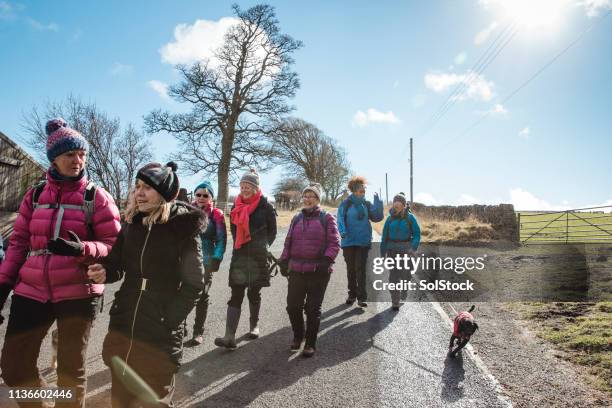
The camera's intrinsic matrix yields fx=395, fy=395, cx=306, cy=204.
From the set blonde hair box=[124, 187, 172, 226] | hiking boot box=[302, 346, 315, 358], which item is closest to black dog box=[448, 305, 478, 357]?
hiking boot box=[302, 346, 315, 358]

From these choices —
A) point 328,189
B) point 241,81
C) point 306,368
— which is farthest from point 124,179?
point 328,189

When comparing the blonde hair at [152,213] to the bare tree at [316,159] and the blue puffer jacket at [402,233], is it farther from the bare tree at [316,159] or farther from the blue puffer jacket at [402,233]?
the bare tree at [316,159]

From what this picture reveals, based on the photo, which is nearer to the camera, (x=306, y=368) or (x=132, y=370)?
(x=132, y=370)

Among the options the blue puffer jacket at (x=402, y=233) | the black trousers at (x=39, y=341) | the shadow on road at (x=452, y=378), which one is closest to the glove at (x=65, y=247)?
the black trousers at (x=39, y=341)

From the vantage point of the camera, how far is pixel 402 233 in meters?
6.53

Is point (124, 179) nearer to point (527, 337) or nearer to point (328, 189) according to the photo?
point (527, 337)

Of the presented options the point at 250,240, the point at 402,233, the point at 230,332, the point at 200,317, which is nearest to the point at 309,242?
the point at 250,240

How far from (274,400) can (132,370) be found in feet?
4.46

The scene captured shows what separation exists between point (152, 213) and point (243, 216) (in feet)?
7.45

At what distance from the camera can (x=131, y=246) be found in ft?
7.59

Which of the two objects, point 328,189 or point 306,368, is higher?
point 328,189

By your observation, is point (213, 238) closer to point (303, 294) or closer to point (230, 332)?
point (230, 332)

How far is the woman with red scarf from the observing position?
4.51 m

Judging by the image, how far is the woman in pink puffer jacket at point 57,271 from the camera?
95.4 inches
